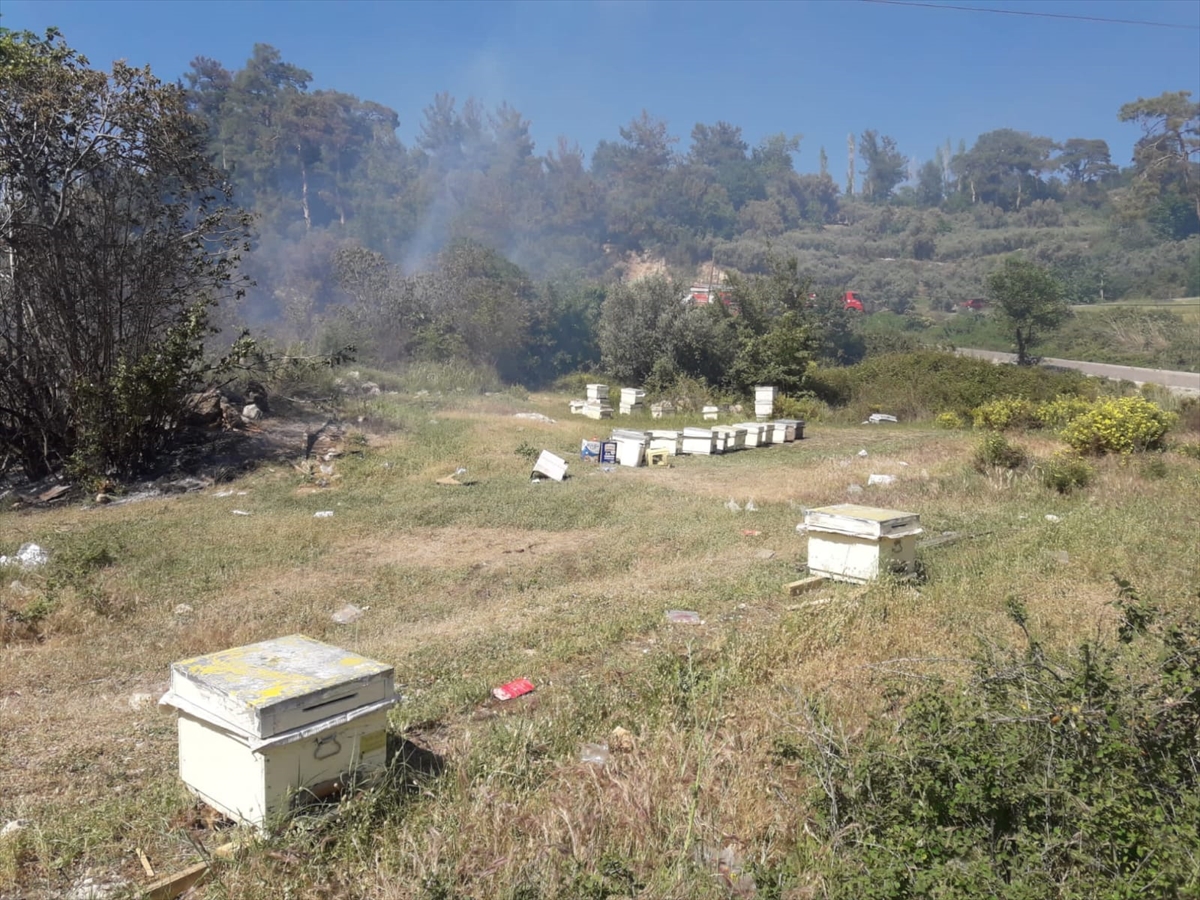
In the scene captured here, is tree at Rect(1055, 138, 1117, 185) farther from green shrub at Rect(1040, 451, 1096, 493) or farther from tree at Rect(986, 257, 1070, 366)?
green shrub at Rect(1040, 451, 1096, 493)

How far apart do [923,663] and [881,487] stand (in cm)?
714

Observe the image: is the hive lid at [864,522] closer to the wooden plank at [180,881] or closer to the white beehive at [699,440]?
the wooden plank at [180,881]

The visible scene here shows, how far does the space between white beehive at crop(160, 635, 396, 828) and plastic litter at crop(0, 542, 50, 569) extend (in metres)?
5.76

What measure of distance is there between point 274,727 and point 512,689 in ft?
6.50

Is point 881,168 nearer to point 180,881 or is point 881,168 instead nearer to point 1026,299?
point 1026,299

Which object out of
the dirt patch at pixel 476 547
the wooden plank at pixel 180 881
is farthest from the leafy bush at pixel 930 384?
the wooden plank at pixel 180 881

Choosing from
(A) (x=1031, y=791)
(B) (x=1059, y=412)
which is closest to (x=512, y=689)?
(A) (x=1031, y=791)

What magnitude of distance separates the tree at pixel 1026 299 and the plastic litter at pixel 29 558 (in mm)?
37697

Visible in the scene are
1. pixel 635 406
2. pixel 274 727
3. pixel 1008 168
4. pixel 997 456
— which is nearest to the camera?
pixel 274 727

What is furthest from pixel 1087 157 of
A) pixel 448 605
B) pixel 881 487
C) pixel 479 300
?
pixel 448 605

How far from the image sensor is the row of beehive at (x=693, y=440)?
14703mm

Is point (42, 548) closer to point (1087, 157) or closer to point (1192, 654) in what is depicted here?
point (1192, 654)

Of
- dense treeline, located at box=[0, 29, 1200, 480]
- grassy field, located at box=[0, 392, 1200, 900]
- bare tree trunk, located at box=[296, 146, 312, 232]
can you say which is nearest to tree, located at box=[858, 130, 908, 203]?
dense treeline, located at box=[0, 29, 1200, 480]

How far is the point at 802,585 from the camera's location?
6.92 metres
